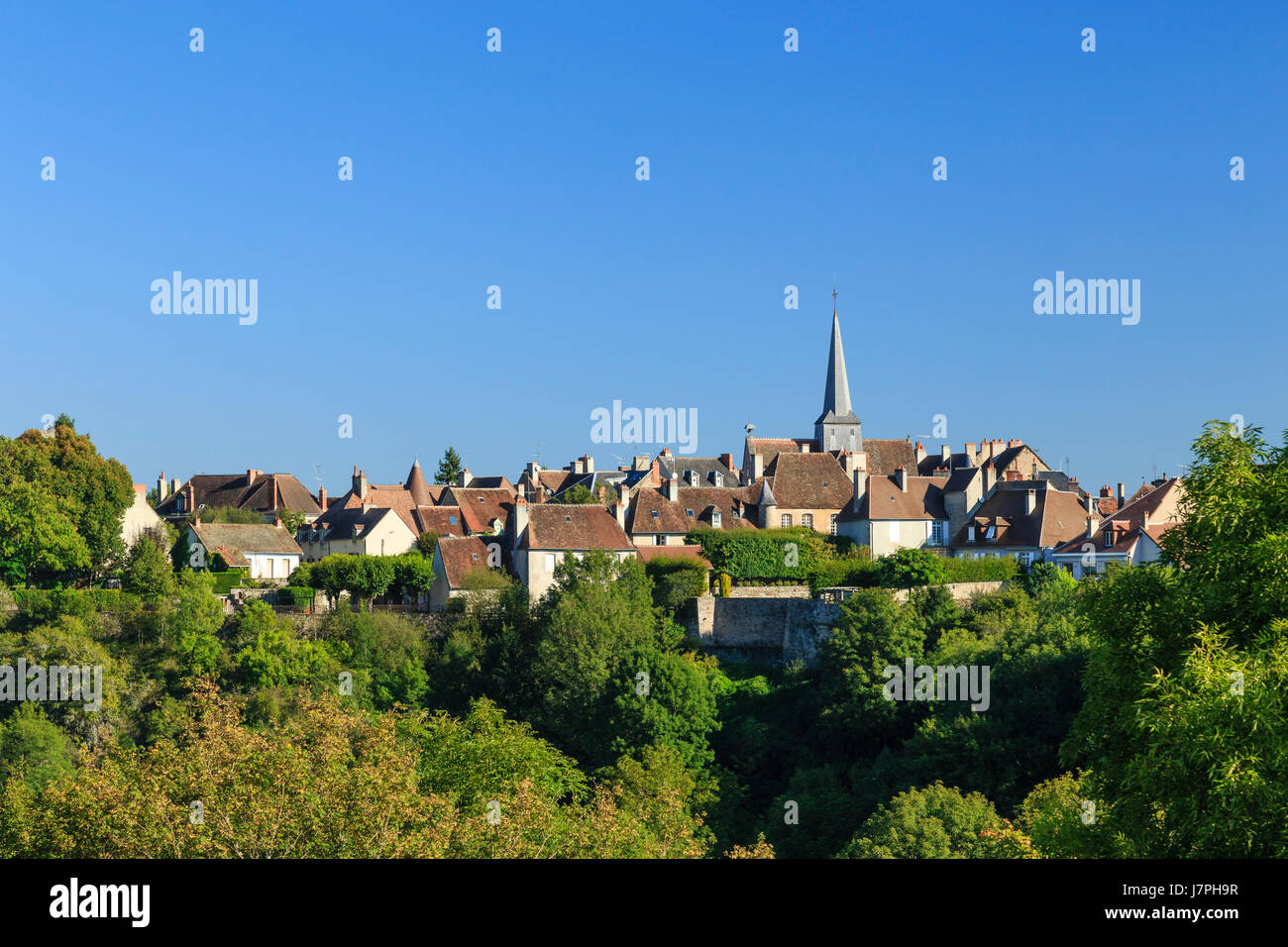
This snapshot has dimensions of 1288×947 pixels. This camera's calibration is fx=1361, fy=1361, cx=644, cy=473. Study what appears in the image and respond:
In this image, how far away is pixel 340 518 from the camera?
240 ft

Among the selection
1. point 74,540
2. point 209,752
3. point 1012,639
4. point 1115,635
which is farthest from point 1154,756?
point 74,540

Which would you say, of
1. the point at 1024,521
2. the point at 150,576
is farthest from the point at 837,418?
the point at 150,576

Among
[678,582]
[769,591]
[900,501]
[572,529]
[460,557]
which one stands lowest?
[769,591]

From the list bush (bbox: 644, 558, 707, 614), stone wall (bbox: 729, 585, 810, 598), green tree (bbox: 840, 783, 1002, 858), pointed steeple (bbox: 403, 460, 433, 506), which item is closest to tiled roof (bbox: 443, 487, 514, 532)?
pointed steeple (bbox: 403, 460, 433, 506)

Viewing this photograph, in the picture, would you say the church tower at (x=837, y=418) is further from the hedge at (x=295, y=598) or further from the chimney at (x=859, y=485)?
the hedge at (x=295, y=598)

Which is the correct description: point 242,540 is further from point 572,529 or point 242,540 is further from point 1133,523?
point 1133,523

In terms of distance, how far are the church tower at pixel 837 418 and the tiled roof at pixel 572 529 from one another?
37.3 m

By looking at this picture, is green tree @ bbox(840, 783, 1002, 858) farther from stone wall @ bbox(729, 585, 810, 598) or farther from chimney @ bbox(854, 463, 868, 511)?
chimney @ bbox(854, 463, 868, 511)

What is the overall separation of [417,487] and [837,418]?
28625mm

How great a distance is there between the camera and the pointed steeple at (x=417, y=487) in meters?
83.6

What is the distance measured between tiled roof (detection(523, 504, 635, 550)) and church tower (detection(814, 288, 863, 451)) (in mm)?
37308

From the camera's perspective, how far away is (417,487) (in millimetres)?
84875

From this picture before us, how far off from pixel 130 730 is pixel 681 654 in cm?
1913

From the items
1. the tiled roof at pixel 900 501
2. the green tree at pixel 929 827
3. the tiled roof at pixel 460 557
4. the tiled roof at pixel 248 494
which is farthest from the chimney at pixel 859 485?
the tiled roof at pixel 248 494
